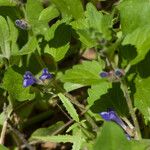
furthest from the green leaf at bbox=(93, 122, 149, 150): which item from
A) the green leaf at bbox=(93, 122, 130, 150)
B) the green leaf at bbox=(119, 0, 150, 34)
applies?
the green leaf at bbox=(119, 0, 150, 34)

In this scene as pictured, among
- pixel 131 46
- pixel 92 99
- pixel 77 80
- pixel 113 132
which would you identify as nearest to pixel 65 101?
pixel 92 99

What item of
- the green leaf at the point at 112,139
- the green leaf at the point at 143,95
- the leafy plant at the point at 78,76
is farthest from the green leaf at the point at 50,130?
the green leaf at the point at 112,139

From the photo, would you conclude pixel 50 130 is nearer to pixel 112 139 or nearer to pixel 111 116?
pixel 111 116

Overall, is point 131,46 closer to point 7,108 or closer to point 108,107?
point 108,107

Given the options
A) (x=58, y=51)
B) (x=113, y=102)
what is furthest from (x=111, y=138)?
(x=58, y=51)

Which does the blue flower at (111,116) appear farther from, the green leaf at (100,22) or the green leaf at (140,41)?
the green leaf at (100,22)

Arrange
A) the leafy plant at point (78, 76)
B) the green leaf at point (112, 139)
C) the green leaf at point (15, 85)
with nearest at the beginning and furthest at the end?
the green leaf at point (112, 139), the leafy plant at point (78, 76), the green leaf at point (15, 85)
